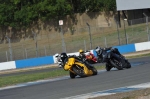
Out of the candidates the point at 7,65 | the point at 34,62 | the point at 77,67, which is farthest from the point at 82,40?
the point at 77,67

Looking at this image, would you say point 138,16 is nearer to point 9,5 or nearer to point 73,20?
point 73,20

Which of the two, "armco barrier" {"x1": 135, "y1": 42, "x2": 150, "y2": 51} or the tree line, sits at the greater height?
the tree line

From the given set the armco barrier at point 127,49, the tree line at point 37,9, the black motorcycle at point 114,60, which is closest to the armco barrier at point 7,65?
the armco barrier at point 127,49

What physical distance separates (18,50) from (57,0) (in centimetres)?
1400

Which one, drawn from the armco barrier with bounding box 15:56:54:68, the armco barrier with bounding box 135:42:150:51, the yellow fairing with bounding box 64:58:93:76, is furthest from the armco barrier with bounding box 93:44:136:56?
the yellow fairing with bounding box 64:58:93:76

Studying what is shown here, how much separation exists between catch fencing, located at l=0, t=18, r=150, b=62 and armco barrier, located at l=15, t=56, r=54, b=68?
2.57 feet

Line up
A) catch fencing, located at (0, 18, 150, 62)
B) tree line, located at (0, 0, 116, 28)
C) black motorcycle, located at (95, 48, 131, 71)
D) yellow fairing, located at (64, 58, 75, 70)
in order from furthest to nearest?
tree line, located at (0, 0, 116, 28) → catch fencing, located at (0, 18, 150, 62) → black motorcycle, located at (95, 48, 131, 71) → yellow fairing, located at (64, 58, 75, 70)

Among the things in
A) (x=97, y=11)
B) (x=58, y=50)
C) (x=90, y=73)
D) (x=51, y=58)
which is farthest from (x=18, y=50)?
(x=90, y=73)

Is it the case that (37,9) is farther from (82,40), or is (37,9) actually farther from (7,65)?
(7,65)

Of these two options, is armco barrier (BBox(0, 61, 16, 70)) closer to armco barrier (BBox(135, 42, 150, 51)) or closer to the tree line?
armco barrier (BBox(135, 42, 150, 51))

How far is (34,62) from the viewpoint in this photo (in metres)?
42.2

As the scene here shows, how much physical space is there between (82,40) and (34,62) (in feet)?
29.0

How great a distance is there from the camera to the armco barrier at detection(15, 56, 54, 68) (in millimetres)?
41594

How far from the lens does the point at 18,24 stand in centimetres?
6041
